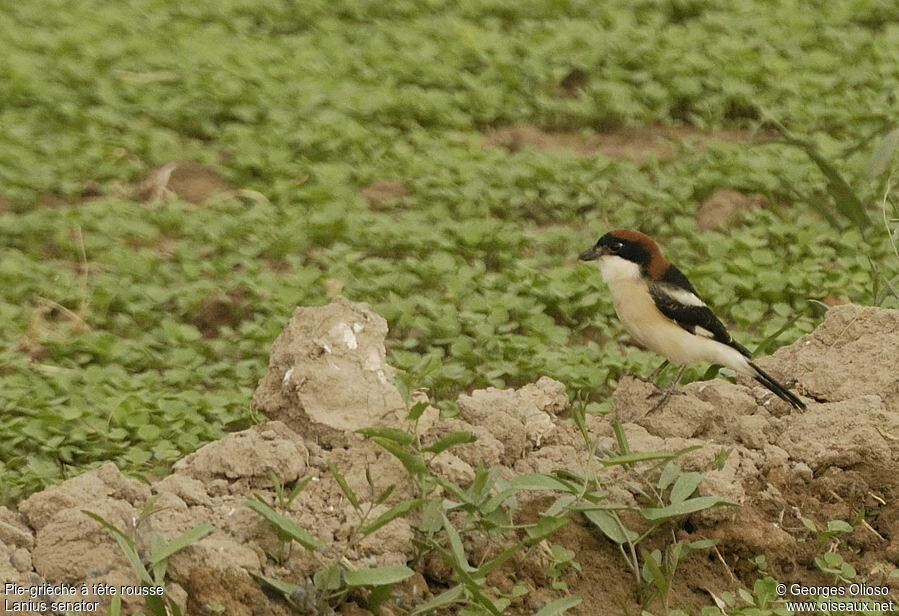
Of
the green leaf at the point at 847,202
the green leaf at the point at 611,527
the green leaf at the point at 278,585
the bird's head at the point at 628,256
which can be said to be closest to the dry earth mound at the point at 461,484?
the green leaf at the point at 278,585

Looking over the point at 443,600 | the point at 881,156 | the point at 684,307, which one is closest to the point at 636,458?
the point at 443,600

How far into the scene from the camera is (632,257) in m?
7.08

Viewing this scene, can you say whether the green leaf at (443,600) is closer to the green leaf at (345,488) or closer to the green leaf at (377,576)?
the green leaf at (377,576)

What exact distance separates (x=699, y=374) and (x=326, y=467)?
255 centimetres

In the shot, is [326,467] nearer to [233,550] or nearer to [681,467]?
[233,550]

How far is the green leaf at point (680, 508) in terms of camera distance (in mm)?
5320

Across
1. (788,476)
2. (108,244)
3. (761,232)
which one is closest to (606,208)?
(761,232)

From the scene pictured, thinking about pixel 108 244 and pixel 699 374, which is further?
pixel 108 244

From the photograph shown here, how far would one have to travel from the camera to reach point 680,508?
5340 mm

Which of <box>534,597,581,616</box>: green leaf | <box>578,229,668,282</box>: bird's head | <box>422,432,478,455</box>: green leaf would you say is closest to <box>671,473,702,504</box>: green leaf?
<box>534,597,581,616</box>: green leaf

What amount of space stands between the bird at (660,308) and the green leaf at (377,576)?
1.95m

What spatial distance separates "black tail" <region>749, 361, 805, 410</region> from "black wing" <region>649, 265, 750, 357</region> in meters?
0.37

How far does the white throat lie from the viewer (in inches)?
277

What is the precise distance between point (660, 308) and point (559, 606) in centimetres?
206
